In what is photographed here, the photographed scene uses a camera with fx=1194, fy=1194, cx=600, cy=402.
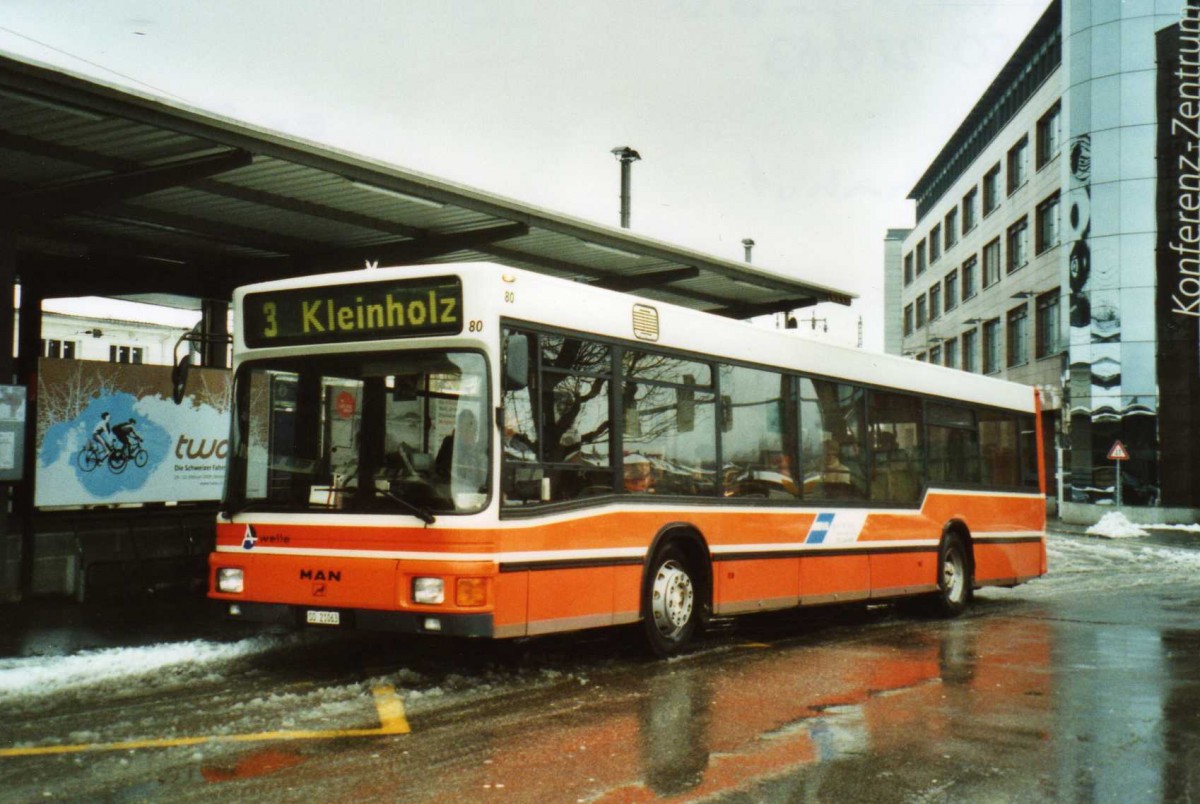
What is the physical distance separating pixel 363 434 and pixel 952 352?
190ft

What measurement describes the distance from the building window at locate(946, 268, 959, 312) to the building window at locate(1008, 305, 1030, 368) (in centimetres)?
1031

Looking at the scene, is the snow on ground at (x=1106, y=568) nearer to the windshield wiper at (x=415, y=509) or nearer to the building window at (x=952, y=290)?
the windshield wiper at (x=415, y=509)

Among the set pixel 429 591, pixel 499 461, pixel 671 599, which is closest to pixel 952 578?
pixel 671 599

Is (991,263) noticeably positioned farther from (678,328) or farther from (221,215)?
(678,328)

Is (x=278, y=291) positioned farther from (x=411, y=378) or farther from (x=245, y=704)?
(x=245, y=704)

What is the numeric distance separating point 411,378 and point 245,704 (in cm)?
237

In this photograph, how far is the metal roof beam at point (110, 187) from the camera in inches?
412

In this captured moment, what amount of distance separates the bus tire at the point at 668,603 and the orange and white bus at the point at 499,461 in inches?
0.8

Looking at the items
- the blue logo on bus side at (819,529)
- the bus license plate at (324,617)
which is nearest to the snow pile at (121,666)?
the bus license plate at (324,617)

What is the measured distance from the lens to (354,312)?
8.45 m

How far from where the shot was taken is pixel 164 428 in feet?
44.1

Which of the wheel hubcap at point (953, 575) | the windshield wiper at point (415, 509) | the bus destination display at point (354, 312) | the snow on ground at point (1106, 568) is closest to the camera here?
the windshield wiper at point (415, 509)

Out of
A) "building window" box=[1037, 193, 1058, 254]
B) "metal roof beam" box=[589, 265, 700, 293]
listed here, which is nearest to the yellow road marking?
"metal roof beam" box=[589, 265, 700, 293]

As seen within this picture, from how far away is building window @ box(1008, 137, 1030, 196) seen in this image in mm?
48531
